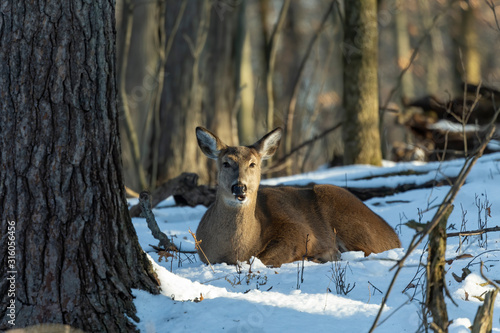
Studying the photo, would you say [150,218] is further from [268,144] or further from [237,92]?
[237,92]

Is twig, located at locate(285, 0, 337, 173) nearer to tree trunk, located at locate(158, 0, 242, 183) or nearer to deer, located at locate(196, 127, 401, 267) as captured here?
tree trunk, located at locate(158, 0, 242, 183)

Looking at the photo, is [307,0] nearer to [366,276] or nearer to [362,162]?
[362,162]

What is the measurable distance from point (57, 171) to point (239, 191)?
8.15 ft

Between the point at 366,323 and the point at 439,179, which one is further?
the point at 439,179

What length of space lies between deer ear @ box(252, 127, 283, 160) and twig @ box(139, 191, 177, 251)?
1468 mm

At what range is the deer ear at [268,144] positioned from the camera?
6711 millimetres

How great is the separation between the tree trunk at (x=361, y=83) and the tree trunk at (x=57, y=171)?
6787mm

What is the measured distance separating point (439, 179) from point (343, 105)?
2614mm

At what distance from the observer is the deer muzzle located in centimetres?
603

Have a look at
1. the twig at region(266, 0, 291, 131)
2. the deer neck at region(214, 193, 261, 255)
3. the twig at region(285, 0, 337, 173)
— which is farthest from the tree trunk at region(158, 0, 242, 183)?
the deer neck at region(214, 193, 261, 255)

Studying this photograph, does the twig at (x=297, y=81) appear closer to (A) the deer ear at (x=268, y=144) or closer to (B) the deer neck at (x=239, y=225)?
(A) the deer ear at (x=268, y=144)

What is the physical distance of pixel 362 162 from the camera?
10250mm

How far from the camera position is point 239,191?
6027mm

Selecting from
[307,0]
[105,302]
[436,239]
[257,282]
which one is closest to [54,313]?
[105,302]
